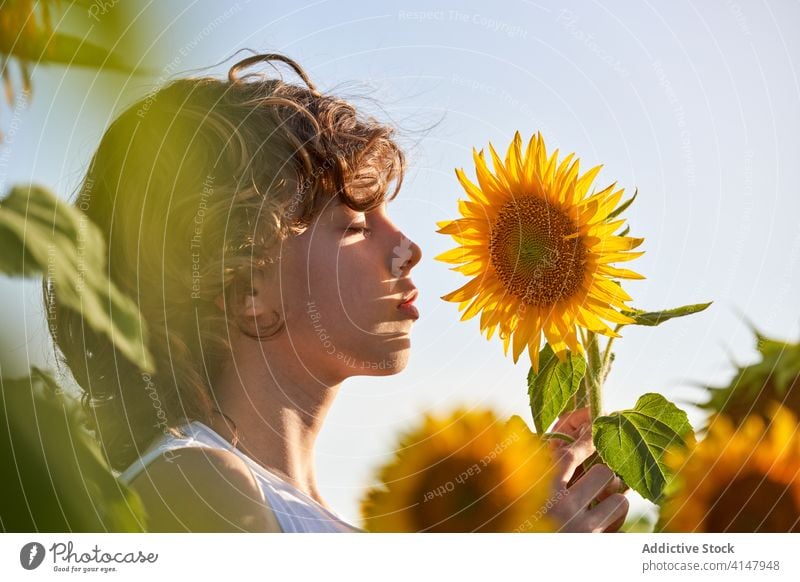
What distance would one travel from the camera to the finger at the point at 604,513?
23.7 inches

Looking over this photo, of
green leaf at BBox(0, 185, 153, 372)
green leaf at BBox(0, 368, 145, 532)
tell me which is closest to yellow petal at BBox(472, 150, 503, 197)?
green leaf at BBox(0, 368, 145, 532)

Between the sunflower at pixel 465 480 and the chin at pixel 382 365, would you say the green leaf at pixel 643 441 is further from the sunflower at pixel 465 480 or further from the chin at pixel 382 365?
the chin at pixel 382 365

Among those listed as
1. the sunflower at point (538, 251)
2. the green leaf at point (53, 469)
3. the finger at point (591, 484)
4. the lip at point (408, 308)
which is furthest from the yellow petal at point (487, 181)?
the green leaf at point (53, 469)

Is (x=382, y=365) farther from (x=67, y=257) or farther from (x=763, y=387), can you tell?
(x=67, y=257)

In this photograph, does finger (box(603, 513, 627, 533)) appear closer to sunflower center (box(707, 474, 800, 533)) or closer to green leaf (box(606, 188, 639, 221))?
sunflower center (box(707, 474, 800, 533))

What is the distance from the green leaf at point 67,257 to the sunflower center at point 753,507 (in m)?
0.52

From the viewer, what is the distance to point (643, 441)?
591 mm

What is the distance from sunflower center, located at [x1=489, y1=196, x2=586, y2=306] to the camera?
23.1 inches

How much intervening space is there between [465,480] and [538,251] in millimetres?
186

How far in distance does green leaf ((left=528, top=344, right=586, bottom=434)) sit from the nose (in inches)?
4.7

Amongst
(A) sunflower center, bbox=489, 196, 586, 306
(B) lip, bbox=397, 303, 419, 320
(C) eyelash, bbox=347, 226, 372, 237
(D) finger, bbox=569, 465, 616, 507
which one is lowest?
(D) finger, bbox=569, 465, 616, 507

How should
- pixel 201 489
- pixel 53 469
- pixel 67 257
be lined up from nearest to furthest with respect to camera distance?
1. pixel 67 257
2. pixel 53 469
3. pixel 201 489

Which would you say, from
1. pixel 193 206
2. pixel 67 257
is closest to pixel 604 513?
pixel 193 206
